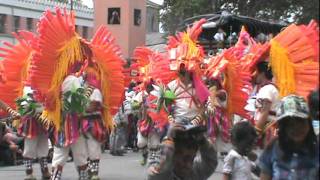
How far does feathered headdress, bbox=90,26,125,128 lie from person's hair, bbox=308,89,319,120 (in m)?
5.66

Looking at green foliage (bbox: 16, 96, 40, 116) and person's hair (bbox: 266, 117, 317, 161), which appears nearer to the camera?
person's hair (bbox: 266, 117, 317, 161)

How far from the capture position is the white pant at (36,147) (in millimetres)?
9695

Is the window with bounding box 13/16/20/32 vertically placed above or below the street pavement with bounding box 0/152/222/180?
above

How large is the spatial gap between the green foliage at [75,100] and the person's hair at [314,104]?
5022mm

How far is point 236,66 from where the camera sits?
991 cm

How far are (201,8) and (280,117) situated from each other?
28065 mm

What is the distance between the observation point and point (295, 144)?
3.91m

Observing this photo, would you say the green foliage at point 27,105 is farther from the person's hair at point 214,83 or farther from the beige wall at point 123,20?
the beige wall at point 123,20

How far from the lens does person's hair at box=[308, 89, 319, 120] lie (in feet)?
11.6

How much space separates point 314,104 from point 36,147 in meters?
6.73

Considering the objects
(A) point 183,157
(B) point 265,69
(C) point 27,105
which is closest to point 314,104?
(A) point 183,157

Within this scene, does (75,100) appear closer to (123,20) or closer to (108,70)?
(108,70)

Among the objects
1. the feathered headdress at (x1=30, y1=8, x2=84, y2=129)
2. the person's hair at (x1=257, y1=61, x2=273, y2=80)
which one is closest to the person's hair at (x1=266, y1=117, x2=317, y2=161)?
the person's hair at (x1=257, y1=61, x2=273, y2=80)

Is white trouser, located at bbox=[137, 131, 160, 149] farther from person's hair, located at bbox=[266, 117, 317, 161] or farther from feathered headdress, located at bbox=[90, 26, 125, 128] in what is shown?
person's hair, located at bbox=[266, 117, 317, 161]
